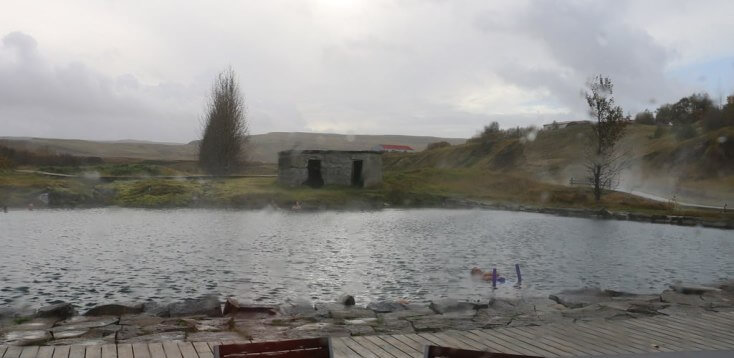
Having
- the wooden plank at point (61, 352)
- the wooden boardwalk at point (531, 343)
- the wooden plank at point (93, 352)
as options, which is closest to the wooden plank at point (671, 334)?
the wooden boardwalk at point (531, 343)

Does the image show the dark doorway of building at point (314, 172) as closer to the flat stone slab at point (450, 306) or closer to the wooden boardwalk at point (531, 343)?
the flat stone slab at point (450, 306)

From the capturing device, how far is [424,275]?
1645 centimetres

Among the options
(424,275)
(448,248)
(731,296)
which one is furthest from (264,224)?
(731,296)

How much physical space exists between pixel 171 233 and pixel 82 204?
1770 centimetres

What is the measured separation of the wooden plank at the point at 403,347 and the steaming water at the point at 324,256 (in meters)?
5.83

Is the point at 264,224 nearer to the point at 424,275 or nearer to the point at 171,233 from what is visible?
the point at 171,233

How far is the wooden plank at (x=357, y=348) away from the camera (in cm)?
643

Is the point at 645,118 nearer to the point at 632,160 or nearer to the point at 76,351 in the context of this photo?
the point at 632,160

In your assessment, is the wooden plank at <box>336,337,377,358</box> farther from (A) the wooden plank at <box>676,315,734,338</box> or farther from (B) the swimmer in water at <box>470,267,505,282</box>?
(B) the swimmer in water at <box>470,267,505,282</box>

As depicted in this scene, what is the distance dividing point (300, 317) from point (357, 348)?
3187 millimetres

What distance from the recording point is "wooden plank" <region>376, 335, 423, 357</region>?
6.47m

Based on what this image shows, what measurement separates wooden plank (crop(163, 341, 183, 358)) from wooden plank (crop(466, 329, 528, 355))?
3.44 metres

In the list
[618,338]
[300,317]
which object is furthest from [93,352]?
[618,338]

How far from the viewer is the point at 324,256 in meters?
19.9
